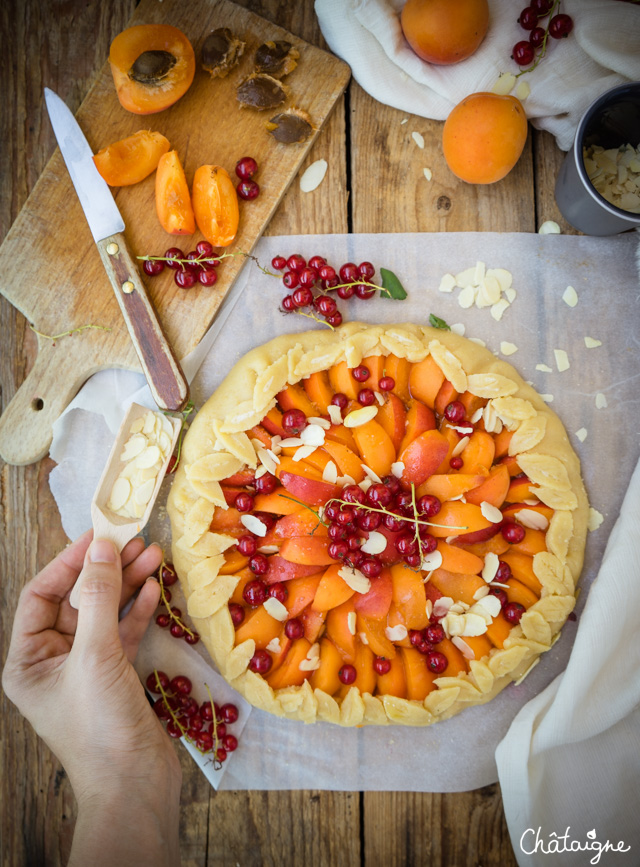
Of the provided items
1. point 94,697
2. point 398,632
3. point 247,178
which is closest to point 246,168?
point 247,178

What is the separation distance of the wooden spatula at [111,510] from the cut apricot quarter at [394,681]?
2.95ft

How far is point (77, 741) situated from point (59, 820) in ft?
2.06

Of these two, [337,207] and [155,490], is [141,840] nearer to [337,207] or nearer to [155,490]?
[155,490]

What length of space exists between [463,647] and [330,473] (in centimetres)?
69

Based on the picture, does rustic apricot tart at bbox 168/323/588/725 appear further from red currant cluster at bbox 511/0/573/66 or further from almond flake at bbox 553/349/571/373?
red currant cluster at bbox 511/0/573/66

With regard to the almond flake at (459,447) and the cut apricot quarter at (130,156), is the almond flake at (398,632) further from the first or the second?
the cut apricot quarter at (130,156)

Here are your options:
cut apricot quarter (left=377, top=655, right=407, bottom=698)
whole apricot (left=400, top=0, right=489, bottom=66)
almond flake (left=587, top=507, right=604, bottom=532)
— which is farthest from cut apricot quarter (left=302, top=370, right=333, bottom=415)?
whole apricot (left=400, top=0, right=489, bottom=66)

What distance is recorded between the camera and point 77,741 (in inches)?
66.5

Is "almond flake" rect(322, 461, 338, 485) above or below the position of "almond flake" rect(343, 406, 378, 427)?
below

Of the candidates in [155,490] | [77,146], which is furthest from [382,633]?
[77,146]

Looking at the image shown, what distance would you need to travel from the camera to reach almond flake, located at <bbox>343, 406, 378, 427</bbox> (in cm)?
185

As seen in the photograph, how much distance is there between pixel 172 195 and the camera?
190cm

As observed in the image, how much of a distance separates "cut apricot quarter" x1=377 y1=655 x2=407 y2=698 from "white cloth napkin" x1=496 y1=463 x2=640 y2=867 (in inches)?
14.0

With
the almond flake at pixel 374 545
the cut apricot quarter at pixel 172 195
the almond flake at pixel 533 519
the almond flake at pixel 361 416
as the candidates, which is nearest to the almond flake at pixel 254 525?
the almond flake at pixel 374 545
